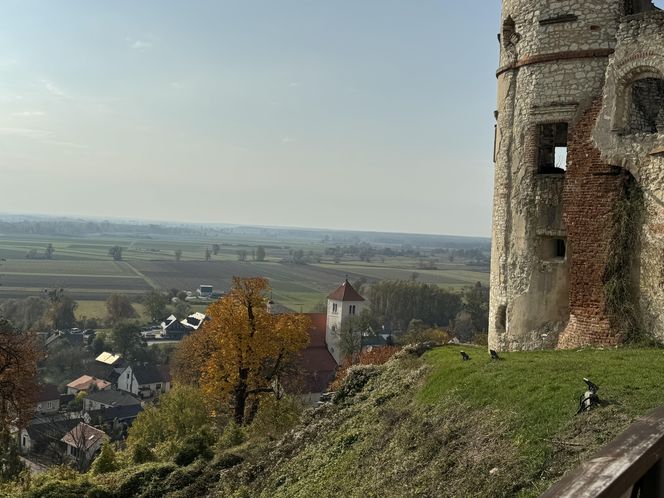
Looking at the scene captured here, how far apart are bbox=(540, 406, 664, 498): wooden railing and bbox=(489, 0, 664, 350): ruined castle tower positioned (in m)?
12.5

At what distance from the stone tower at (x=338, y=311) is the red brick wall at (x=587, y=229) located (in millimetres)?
54663

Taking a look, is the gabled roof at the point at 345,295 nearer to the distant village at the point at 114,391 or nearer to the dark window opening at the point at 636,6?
the distant village at the point at 114,391

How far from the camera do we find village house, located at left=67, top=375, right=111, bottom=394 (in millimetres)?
73938

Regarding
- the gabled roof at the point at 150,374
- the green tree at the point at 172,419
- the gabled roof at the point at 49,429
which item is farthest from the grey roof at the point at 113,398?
the green tree at the point at 172,419

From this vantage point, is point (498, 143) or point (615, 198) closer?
point (615, 198)

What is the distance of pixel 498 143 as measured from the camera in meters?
17.4

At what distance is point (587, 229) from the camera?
15461mm

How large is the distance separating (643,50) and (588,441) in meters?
10.2

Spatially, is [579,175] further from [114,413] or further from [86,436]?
[114,413]

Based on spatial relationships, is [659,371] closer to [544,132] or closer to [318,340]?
[544,132]

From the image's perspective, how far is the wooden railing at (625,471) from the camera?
2.47 meters

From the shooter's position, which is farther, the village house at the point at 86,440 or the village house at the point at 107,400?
the village house at the point at 107,400

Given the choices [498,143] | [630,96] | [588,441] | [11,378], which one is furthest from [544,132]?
[11,378]

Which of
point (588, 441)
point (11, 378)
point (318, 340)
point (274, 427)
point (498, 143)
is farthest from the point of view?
point (318, 340)
